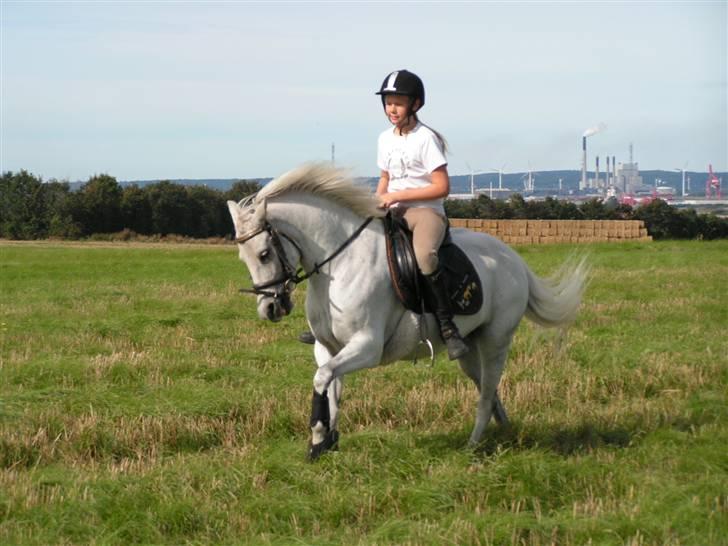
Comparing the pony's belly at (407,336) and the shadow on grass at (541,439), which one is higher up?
the pony's belly at (407,336)

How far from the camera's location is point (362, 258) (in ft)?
26.5

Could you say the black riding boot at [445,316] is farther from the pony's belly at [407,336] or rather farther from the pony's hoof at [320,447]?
the pony's hoof at [320,447]

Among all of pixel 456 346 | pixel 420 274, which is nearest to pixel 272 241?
pixel 420 274

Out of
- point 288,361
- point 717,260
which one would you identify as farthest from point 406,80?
point 717,260

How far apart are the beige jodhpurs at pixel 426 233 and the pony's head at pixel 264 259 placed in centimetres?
101

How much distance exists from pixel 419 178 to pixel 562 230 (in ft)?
117

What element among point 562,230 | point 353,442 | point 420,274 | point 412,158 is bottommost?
point 353,442

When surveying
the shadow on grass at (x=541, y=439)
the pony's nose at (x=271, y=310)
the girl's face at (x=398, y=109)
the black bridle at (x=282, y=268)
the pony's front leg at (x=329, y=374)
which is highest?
the girl's face at (x=398, y=109)

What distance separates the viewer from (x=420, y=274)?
324 inches

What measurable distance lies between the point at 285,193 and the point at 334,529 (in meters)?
2.62

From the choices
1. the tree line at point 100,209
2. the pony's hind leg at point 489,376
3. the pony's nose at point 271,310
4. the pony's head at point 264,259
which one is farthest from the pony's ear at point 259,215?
the tree line at point 100,209

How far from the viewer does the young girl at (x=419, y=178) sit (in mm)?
8164

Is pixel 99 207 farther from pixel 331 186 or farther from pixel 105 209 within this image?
pixel 331 186

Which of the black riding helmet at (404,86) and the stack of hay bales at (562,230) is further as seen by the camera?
the stack of hay bales at (562,230)
